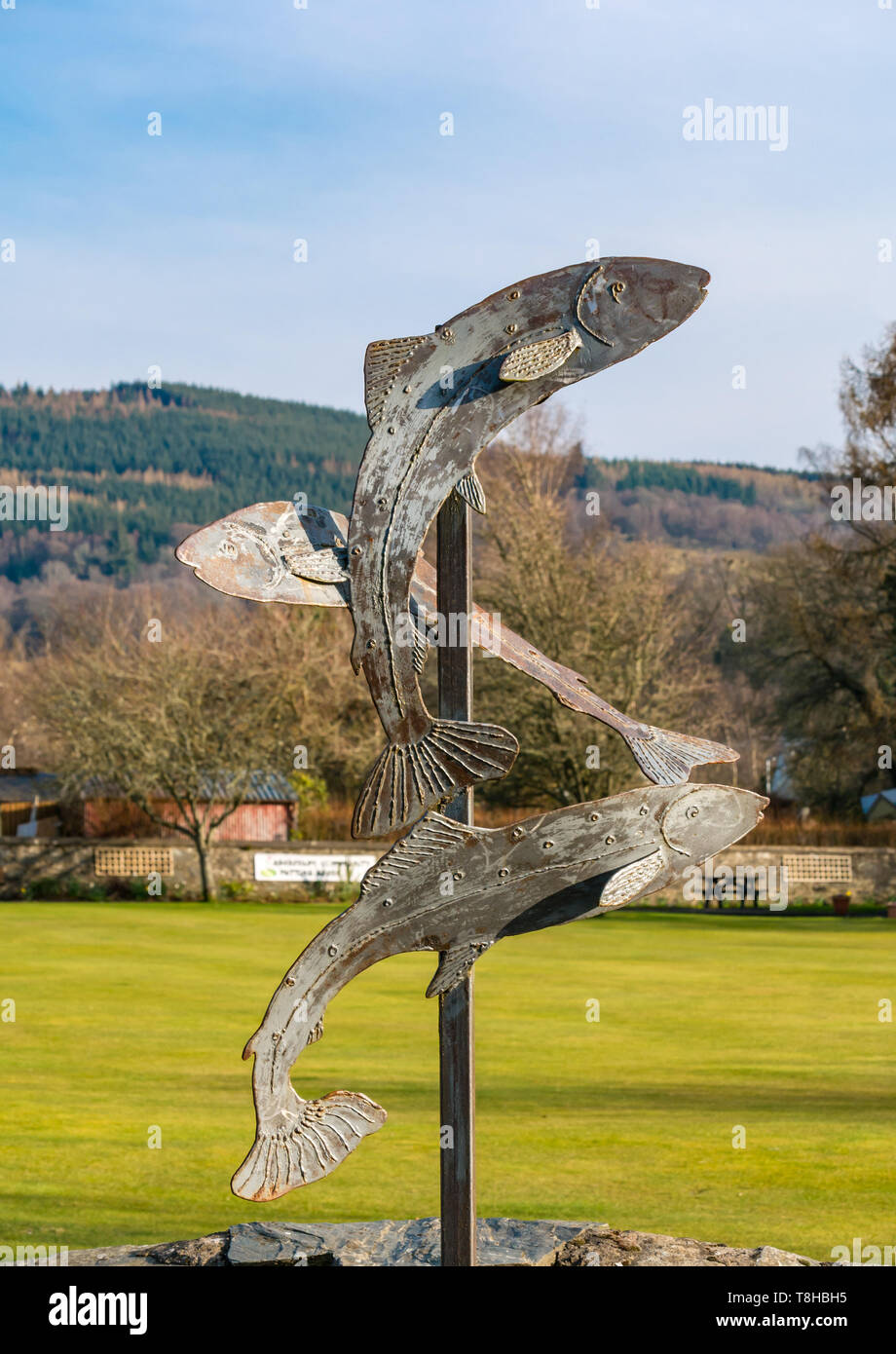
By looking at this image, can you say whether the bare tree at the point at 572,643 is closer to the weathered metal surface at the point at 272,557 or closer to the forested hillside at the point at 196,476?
the weathered metal surface at the point at 272,557

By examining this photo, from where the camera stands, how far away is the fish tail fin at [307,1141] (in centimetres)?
587

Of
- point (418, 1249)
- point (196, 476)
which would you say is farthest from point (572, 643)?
point (196, 476)

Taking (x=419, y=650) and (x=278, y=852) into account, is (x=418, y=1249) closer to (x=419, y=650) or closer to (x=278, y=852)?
(x=419, y=650)

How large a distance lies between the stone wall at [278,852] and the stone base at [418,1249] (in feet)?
96.6

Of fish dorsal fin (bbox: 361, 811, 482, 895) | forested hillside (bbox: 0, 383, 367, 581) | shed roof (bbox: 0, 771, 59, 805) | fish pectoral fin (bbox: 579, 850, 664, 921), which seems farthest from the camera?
forested hillside (bbox: 0, 383, 367, 581)

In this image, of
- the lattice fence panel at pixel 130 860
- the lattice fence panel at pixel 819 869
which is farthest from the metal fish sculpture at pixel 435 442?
the lattice fence panel at pixel 130 860

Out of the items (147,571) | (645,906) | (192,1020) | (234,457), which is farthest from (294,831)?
(234,457)

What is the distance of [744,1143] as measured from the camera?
10.5m

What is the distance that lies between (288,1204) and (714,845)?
4.79 meters

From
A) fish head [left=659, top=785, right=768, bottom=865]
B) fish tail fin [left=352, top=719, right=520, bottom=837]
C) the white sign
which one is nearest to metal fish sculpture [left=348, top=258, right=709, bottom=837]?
fish tail fin [left=352, top=719, right=520, bottom=837]

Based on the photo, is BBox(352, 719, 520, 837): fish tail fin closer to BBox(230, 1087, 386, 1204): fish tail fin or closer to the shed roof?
BBox(230, 1087, 386, 1204): fish tail fin

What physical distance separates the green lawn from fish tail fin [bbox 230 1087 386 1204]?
2529mm

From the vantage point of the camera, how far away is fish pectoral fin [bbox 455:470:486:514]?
5.98 metres

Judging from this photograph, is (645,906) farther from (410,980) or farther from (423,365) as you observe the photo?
(423,365)
